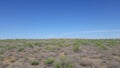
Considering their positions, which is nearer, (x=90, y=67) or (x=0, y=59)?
(x=90, y=67)

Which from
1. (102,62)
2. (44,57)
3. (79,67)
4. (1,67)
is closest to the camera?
(79,67)

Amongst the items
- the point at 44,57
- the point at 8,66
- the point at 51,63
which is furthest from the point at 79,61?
the point at 8,66

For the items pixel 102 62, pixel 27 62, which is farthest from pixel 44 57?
pixel 102 62

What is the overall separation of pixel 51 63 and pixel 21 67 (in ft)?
7.56

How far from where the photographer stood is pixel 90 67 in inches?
472

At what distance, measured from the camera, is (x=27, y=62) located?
13.6m

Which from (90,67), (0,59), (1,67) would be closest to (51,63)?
(90,67)

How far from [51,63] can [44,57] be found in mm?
2422

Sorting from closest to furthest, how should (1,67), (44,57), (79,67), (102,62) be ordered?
(79,67)
(1,67)
(102,62)
(44,57)

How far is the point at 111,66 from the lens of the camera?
38.8ft

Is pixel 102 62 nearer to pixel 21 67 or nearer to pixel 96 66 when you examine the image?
pixel 96 66

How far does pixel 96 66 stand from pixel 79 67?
124cm

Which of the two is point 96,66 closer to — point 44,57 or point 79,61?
point 79,61

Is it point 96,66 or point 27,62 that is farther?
point 27,62
